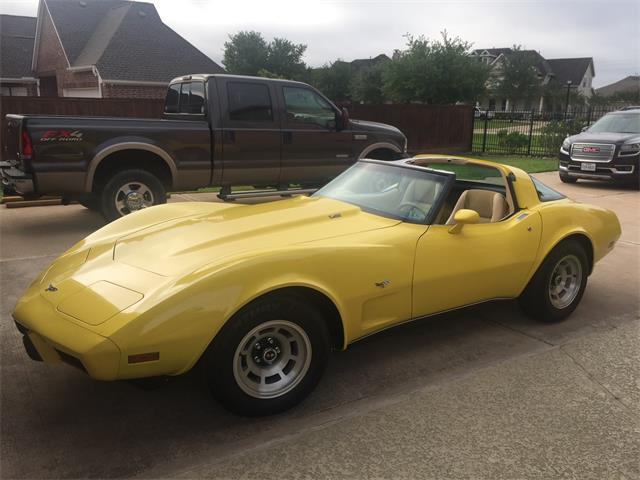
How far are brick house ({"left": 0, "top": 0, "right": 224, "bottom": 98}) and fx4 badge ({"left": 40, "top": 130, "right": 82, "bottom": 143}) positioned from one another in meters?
21.1

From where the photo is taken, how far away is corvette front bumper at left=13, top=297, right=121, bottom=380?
2387 mm

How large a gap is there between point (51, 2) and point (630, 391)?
3622 centimetres

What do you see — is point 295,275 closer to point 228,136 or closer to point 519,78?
point 228,136

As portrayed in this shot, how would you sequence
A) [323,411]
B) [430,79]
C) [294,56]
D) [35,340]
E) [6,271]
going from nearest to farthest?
1. [35,340]
2. [323,411]
3. [6,271]
4. [430,79]
5. [294,56]

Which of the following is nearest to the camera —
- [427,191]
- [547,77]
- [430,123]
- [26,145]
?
[427,191]

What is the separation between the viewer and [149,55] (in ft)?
91.8

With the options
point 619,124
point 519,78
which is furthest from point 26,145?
point 519,78

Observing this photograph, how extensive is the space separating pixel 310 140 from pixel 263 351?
21.0 feet

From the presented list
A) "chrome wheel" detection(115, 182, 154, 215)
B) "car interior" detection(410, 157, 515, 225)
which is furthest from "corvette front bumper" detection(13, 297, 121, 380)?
"chrome wheel" detection(115, 182, 154, 215)

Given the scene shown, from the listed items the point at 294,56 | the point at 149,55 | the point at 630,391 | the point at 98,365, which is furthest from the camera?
the point at 294,56

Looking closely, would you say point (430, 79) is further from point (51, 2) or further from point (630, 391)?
point (630, 391)

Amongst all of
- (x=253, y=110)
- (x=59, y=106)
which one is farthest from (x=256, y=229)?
(x=59, y=106)

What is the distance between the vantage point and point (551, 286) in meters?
4.32

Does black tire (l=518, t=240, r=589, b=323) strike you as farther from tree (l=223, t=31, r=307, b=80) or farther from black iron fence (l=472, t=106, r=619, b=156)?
tree (l=223, t=31, r=307, b=80)
